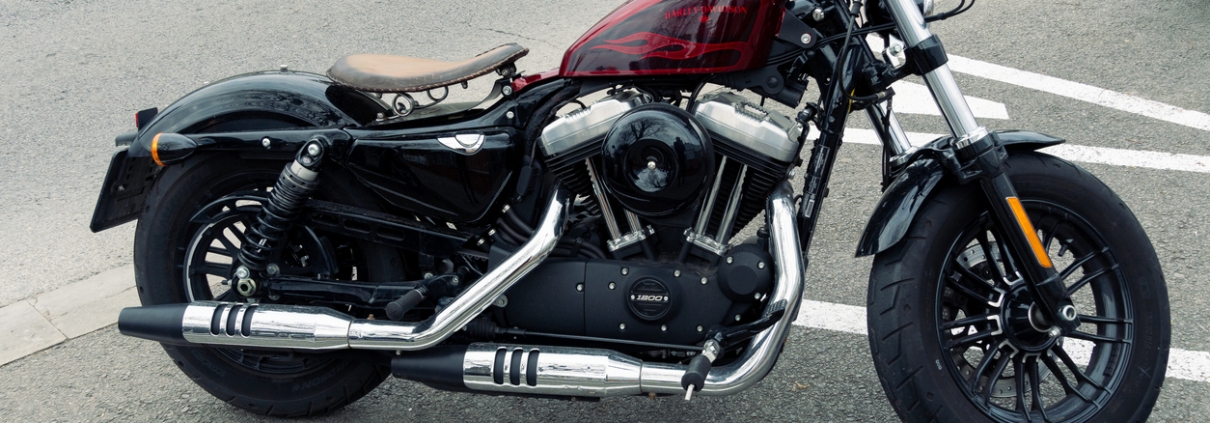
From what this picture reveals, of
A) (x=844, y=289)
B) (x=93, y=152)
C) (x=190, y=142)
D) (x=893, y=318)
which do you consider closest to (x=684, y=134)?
(x=893, y=318)

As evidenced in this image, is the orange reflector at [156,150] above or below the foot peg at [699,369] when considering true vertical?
above

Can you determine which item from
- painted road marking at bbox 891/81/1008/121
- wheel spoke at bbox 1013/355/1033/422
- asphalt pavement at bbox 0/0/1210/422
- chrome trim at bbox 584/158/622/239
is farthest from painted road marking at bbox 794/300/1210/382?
painted road marking at bbox 891/81/1008/121

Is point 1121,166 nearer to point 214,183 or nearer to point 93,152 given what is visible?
point 214,183

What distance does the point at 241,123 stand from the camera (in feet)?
9.36

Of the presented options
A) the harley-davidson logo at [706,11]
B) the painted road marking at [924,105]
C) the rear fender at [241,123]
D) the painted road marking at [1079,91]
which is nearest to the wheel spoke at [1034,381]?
the harley-davidson logo at [706,11]

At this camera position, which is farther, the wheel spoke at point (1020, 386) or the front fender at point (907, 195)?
the wheel spoke at point (1020, 386)

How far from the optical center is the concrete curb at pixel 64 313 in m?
3.56

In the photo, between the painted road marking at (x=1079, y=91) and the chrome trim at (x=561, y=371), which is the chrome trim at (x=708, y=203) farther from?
the painted road marking at (x=1079, y=91)

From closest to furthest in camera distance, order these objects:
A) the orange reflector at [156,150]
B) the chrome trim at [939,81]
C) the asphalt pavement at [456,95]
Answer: the chrome trim at [939,81] < the orange reflector at [156,150] < the asphalt pavement at [456,95]

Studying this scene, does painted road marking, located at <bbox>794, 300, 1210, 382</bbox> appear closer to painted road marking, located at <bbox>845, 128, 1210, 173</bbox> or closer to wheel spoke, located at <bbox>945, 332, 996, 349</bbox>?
wheel spoke, located at <bbox>945, 332, 996, 349</bbox>

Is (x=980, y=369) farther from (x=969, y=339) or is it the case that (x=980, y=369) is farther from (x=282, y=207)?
(x=282, y=207)

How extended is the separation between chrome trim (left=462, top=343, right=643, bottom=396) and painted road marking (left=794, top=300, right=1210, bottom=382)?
973mm

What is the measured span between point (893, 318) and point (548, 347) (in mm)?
904

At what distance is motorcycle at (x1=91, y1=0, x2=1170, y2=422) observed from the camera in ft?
7.99
